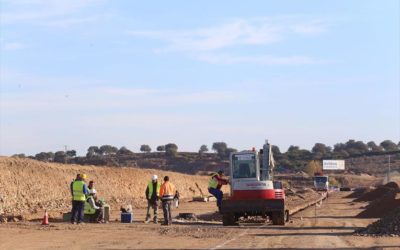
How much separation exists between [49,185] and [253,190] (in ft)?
94.9

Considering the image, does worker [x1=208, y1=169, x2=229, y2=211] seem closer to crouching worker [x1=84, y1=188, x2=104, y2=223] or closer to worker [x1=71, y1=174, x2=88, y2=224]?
crouching worker [x1=84, y1=188, x2=104, y2=223]

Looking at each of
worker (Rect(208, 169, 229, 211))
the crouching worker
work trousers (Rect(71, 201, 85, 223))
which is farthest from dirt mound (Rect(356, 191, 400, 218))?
work trousers (Rect(71, 201, 85, 223))

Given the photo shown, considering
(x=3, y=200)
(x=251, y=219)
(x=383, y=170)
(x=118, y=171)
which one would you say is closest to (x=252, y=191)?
(x=251, y=219)

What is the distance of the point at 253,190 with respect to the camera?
2789 cm

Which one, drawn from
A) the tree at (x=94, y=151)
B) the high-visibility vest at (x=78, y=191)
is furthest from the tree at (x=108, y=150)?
the high-visibility vest at (x=78, y=191)

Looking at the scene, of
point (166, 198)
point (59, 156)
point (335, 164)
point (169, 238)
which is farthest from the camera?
point (59, 156)

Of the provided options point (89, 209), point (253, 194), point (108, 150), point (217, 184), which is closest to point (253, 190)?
point (253, 194)

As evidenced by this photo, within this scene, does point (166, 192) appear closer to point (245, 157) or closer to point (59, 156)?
point (245, 157)

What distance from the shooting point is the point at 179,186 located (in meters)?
87.7

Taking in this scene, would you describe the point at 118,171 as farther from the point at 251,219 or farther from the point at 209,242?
the point at 209,242

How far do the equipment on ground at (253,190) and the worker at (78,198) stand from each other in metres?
4.97

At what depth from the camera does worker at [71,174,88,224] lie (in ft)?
84.8

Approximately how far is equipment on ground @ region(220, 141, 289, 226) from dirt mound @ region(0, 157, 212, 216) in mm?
13768

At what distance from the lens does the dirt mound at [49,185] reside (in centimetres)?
4418
